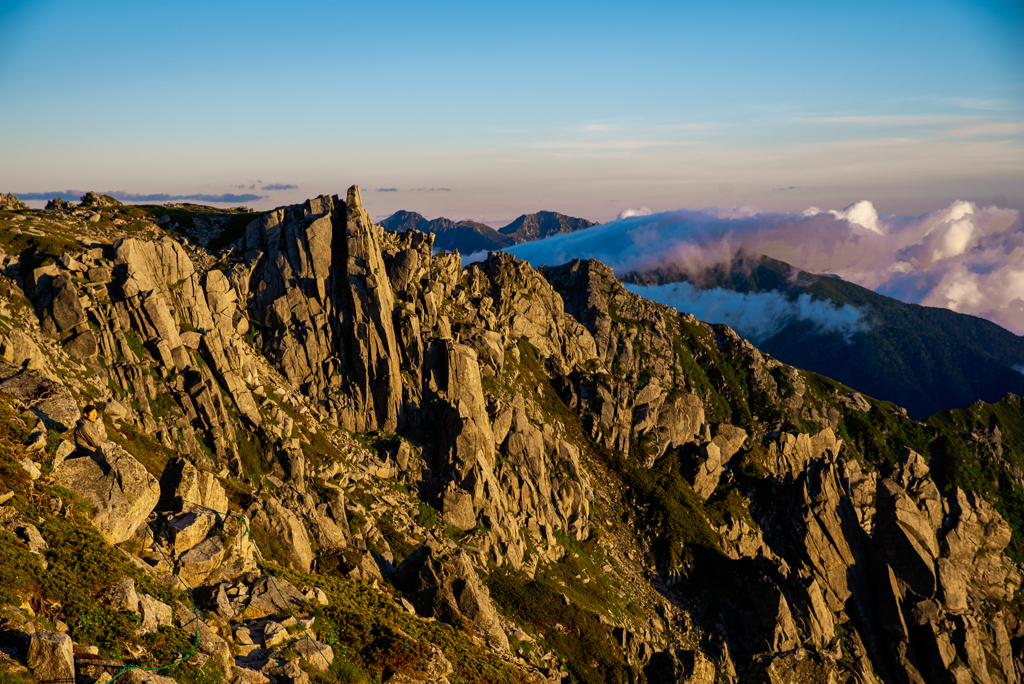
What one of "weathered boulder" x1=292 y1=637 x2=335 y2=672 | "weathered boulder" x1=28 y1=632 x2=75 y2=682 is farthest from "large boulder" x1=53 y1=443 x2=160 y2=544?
"weathered boulder" x1=28 y1=632 x2=75 y2=682

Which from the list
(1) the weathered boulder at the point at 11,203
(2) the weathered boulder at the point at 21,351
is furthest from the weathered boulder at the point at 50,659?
(1) the weathered boulder at the point at 11,203

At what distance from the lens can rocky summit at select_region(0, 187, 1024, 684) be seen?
1604 inches

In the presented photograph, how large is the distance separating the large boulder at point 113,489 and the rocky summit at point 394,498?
0.22 meters

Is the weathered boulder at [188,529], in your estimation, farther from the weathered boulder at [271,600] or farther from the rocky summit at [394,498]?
the weathered boulder at [271,600]

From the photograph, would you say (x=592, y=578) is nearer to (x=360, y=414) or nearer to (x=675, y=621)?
(x=675, y=621)

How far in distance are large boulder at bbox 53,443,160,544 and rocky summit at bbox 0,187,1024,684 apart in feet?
0.71

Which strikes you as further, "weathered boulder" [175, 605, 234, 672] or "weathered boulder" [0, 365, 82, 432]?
"weathered boulder" [0, 365, 82, 432]

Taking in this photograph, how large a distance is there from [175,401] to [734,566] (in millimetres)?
120595

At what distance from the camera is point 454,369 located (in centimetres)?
11425

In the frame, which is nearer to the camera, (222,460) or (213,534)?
(213,534)

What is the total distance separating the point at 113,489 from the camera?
141ft

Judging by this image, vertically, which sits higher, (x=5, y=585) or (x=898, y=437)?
(x=5, y=585)

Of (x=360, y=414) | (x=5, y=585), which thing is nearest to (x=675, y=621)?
(x=360, y=414)

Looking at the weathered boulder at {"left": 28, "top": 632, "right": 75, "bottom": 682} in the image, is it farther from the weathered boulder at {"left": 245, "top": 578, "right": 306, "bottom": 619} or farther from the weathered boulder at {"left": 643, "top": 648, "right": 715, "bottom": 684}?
the weathered boulder at {"left": 643, "top": 648, "right": 715, "bottom": 684}
